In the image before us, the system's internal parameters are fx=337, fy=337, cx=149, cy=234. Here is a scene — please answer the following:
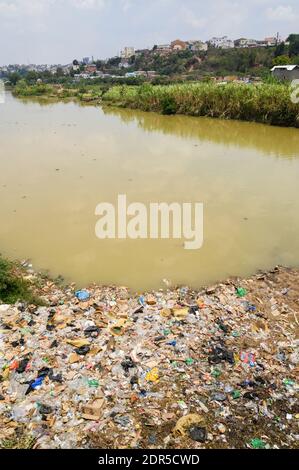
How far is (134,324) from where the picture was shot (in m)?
3.22

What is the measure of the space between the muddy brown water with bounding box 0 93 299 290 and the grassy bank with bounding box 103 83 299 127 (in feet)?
3.79

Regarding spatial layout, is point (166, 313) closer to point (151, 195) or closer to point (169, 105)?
point (151, 195)

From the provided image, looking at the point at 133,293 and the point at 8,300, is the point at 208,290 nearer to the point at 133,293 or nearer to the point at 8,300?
the point at 133,293

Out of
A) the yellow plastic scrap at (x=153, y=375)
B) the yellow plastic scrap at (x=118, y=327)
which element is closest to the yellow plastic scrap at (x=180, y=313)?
the yellow plastic scrap at (x=118, y=327)

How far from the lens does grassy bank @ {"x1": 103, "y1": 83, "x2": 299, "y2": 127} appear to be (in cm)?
1346

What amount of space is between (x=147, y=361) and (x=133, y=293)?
118cm

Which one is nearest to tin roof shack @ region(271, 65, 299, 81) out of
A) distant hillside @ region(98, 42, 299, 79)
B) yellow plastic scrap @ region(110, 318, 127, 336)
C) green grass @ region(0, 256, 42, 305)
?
distant hillside @ region(98, 42, 299, 79)

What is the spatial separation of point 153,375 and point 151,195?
14.9 feet

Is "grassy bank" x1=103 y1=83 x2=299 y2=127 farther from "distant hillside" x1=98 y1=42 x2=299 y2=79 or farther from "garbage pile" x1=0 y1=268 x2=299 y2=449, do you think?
"distant hillside" x1=98 y1=42 x2=299 y2=79

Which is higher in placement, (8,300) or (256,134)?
(256,134)

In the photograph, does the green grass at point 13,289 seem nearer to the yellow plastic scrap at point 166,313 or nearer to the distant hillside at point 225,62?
the yellow plastic scrap at point 166,313

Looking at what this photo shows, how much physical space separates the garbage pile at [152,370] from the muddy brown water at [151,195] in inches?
27.6
